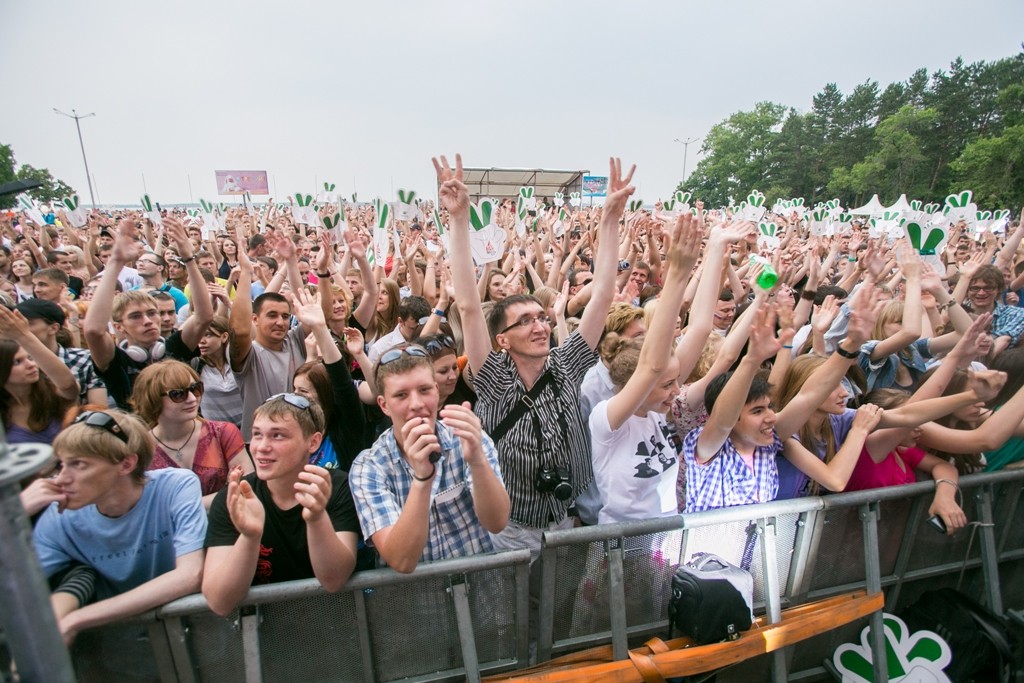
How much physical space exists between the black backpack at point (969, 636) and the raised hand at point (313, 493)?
10.6 feet

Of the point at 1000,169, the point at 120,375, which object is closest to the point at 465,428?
the point at 120,375

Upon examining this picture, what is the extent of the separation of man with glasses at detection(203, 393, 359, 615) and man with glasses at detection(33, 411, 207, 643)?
172 mm

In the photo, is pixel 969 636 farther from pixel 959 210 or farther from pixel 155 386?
pixel 959 210

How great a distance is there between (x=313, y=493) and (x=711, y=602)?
171 centimetres

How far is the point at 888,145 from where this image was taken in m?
53.9

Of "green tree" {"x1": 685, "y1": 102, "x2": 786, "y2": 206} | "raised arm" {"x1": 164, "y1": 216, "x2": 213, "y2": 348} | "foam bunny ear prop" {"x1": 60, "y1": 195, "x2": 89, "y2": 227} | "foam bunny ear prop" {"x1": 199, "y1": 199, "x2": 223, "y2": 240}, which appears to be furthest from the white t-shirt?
"green tree" {"x1": 685, "y1": 102, "x2": 786, "y2": 206}

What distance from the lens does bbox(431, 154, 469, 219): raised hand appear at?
107 inches

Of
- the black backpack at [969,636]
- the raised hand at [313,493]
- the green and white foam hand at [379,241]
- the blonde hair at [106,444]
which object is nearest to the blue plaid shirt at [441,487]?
the raised hand at [313,493]

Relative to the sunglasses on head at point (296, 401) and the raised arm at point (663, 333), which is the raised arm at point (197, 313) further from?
the raised arm at point (663, 333)

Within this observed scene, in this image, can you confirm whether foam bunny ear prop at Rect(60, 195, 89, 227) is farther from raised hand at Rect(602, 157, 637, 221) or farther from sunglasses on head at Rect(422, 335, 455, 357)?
raised hand at Rect(602, 157, 637, 221)

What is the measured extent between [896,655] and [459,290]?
10.1ft

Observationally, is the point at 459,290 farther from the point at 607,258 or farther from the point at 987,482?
the point at 987,482

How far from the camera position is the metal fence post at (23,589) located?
704mm

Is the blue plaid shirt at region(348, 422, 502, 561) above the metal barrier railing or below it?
above
